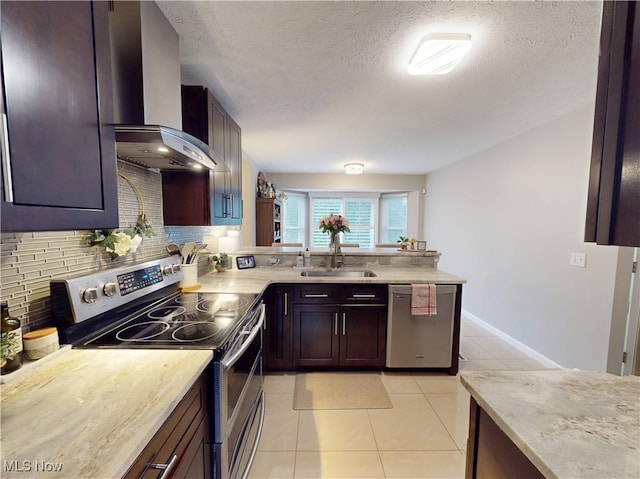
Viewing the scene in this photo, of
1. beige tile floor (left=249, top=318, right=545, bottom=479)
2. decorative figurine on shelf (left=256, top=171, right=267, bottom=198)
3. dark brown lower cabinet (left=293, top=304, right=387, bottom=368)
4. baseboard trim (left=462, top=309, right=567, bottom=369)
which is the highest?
decorative figurine on shelf (left=256, top=171, right=267, bottom=198)

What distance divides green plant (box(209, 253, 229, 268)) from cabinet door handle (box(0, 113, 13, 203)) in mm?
2155

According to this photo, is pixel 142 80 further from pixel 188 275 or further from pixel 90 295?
pixel 188 275

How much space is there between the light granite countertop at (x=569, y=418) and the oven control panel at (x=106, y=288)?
1515 mm

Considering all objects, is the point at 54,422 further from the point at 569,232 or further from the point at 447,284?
the point at 569,232

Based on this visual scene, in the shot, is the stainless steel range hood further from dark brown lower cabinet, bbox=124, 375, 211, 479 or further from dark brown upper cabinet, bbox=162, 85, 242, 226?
dark brown lower cabinet, bbox=124, 375, 211, 479

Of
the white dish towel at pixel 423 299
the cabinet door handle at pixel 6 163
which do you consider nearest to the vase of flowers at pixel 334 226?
the white dish towel at pixel 423 299

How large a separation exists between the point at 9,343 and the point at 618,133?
1.58 m

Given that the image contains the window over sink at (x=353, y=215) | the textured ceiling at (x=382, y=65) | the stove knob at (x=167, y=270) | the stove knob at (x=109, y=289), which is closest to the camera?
the stove knob at (x=109, y=289)

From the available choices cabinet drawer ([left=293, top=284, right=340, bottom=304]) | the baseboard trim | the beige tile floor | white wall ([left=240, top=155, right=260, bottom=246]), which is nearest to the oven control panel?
cabinet drawer ([left=293, top=284, right=340, bottom=304])

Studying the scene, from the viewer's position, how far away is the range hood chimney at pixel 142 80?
118 centimetres

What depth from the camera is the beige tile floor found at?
1.57m

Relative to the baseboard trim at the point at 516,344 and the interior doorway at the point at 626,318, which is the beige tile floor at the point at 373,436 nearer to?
the baseboard trim at the point at 516,344

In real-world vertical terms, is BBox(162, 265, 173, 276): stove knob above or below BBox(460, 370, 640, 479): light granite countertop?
above

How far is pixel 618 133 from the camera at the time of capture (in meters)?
0.43
